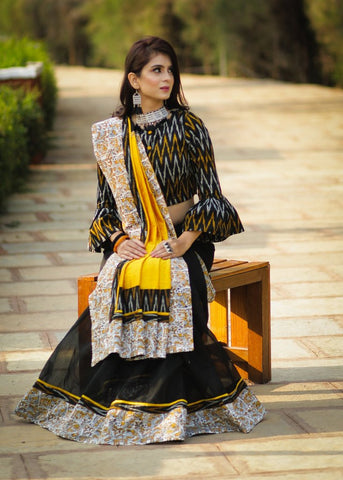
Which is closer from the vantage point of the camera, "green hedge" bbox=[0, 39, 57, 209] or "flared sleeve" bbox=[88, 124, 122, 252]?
"flared sleeve" bbox=[88, 124, 122, 252]

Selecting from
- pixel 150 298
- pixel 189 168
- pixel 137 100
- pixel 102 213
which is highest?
pixel 137 100

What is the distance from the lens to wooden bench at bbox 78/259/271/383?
369 cm

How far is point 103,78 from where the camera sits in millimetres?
20797

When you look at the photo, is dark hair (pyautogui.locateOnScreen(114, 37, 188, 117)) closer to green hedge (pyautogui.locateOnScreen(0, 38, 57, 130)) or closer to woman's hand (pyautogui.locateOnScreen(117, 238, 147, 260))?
woman's hand (pyautogui.locateOnScreen(117, 238, 147, 260))

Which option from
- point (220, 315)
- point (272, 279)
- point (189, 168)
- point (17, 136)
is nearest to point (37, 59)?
point (17, 136)

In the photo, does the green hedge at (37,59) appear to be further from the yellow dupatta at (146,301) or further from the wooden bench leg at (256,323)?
the yellow dupatta at (146,301)

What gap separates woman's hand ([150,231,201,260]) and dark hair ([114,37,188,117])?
1.73 ft

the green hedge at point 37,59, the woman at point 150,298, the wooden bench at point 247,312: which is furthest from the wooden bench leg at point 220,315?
the green hedge at point 37,59

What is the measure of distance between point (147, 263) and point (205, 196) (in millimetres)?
354

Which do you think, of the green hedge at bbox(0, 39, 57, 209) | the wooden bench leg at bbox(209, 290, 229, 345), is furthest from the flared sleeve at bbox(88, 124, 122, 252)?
the green hedge at bbox(0, 39, 57, 209)

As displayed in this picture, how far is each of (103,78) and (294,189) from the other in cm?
1290

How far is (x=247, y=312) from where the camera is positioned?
151 inches

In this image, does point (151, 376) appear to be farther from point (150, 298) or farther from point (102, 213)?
point (102, 213)

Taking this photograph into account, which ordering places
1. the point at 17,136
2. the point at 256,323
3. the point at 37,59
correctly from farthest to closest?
the point at 37,59 < the point at 17,136 < the point at 256,323
